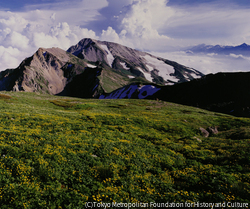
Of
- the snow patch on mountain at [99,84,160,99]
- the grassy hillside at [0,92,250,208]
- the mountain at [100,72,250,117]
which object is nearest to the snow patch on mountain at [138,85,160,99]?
the snow patch on mountain at [99,84,160,99]

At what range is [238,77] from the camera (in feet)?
316

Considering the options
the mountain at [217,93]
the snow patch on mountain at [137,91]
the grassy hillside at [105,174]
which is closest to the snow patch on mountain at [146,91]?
the snow patch on mountain at [137,91]

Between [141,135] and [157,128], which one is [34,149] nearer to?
[141,135]

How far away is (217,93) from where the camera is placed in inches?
3861

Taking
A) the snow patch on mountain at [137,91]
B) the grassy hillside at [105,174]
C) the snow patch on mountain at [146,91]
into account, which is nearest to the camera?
the grassy hillside at [105,174]

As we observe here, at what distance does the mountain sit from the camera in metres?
84.6

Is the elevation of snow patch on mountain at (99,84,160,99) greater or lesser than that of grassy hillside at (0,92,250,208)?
greater

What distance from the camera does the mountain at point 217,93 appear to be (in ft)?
278

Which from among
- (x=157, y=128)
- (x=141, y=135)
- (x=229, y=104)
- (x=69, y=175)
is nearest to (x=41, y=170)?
(x=69, y=175)

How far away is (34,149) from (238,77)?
12489 cm

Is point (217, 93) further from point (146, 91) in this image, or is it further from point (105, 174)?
point (105, 174)

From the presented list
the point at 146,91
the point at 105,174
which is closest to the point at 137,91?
the point at 146,91

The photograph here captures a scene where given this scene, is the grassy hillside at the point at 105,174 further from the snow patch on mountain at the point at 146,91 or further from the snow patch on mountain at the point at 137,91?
the snow patch on mountain at the point at 137,91

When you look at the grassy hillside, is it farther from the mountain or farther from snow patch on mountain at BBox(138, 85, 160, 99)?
snow patch on mountain at BBox(138, 85, 160, 99)
